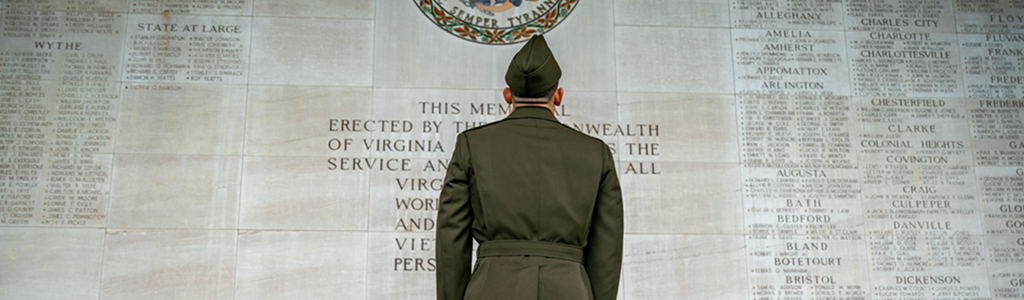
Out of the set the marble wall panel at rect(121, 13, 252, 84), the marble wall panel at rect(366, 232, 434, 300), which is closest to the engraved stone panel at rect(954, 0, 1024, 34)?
the marble wall panel at rect(366, 232, 434, 300)

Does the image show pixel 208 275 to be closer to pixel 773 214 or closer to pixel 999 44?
pixel 773 214

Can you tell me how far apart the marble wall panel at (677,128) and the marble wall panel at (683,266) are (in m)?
0.57

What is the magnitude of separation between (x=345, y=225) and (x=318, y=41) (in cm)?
134

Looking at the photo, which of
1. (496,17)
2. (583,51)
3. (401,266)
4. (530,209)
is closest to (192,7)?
(496,17)

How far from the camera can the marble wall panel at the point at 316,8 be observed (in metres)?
6.09

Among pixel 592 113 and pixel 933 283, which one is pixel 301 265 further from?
pixel 933 283

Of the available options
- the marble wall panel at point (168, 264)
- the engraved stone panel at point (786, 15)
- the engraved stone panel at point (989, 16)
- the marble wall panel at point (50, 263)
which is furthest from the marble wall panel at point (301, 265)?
the engraved stone panel at point (989, 16)

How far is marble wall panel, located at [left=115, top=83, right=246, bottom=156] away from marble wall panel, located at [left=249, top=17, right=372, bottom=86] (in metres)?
0.28

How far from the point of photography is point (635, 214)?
5844 mm

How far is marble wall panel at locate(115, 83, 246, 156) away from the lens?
577 cm

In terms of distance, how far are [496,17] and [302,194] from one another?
1.85 meters

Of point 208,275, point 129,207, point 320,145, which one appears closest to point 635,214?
point 320,145

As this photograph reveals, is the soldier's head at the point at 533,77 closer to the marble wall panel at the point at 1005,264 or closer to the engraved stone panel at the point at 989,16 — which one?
the marble wall panel at the point at 1005,264

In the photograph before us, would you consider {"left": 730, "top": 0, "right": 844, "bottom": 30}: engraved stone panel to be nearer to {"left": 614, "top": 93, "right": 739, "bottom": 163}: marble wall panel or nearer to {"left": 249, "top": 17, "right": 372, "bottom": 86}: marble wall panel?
{"left": 614, "top": 93, "right": 739, "bottom": 163}: marble wall panel
